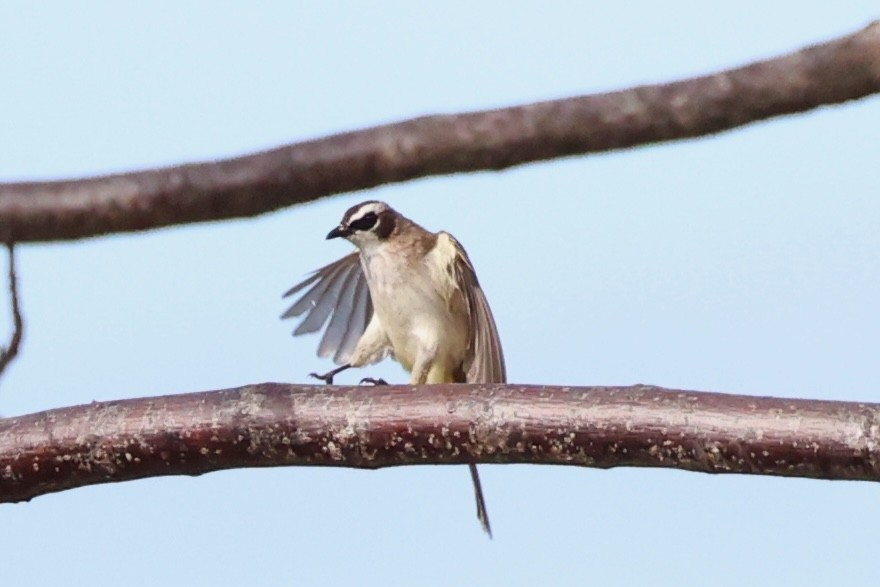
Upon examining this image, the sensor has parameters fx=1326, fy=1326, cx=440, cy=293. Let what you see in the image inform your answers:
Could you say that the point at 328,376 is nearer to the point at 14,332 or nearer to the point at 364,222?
the point at 364,222

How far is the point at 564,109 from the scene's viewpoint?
85cm

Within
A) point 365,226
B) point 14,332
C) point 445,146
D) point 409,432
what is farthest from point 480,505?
point 445,146

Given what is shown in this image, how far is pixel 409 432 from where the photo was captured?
8.64 ft

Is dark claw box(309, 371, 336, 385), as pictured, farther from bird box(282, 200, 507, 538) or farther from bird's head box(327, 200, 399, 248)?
bird's head box(327, 200, 399, 248)

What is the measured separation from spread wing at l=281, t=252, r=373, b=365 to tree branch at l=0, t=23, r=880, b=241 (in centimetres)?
440

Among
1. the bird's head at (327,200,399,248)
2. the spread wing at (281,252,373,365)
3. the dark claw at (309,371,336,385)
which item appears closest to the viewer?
the dark claw at (309,371,336,385)

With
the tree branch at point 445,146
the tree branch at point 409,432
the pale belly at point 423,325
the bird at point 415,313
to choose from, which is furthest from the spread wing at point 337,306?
the tree branch at point 445,146

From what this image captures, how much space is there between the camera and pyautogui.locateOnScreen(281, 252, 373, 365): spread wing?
539cm

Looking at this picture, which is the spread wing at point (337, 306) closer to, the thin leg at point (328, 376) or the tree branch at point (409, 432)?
the thin leg at point (328, 376)

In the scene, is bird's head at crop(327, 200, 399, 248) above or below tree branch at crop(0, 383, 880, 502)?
above

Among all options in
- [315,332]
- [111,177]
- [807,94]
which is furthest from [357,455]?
[315,332]

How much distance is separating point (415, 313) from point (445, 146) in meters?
4.03

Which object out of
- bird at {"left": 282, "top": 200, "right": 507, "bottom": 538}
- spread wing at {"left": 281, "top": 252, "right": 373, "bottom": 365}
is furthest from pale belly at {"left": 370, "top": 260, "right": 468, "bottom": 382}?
spread wing at {"left": 281, "top": 252, "right": 373, "bottom": 365}

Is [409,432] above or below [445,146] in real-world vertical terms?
below
